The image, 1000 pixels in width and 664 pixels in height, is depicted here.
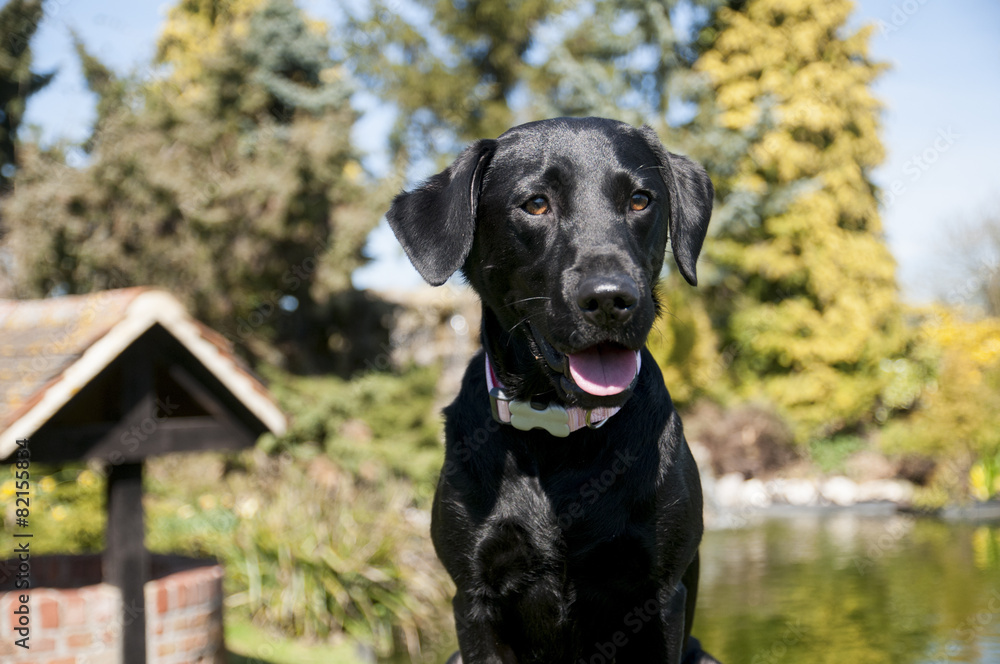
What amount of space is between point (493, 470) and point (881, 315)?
1578cm

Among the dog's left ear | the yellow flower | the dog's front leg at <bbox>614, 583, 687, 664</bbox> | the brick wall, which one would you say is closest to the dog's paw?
the dog's front leg at <bbox>614, 583, 687, 664</bbox>

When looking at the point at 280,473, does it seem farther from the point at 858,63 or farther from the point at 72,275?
the point at 858,63

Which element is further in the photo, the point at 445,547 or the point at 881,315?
the point at 881,315

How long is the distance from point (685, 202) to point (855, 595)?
5.65m

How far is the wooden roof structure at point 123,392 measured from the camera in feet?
12.4

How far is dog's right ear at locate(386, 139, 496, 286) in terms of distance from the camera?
2.04m

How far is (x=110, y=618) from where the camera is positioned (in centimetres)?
409

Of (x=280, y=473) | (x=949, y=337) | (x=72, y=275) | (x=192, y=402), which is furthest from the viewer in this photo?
(x=949, y=337)

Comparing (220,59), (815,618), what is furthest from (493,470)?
(220,59)

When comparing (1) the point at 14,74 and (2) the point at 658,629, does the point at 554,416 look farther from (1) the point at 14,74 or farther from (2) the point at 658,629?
(1) the point at 14,74

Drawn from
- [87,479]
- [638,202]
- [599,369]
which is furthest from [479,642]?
[87,479]

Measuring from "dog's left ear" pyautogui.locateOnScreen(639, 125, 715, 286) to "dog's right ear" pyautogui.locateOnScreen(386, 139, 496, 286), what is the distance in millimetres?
515

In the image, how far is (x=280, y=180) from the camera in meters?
10.5

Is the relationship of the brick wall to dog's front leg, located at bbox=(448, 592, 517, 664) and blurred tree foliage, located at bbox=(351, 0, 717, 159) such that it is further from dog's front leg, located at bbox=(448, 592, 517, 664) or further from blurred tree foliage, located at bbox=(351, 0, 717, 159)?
blurred tree foliage, located at bbox=(351, 0, 717, 159)
